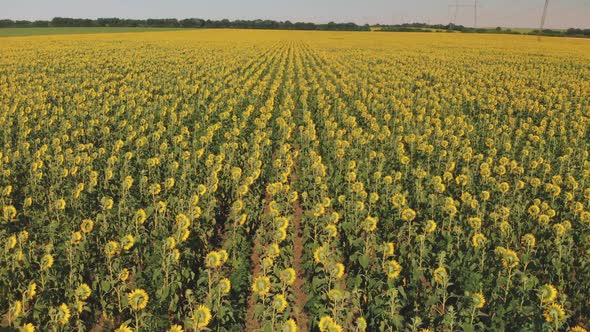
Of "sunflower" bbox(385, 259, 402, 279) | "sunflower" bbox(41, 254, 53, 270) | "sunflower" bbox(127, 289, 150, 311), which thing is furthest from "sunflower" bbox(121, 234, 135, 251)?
"sunflower" bbox(385, 259, 402, 279)

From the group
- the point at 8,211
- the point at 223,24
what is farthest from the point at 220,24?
the point at 8,211

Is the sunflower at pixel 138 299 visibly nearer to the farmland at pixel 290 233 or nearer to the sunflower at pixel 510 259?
the farmland at pixel 290 233

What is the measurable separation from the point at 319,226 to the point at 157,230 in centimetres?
244

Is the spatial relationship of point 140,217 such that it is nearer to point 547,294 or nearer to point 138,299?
point 138,299

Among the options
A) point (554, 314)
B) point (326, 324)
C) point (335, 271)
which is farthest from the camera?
point (335, 271)

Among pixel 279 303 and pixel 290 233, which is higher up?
pixel 279 303

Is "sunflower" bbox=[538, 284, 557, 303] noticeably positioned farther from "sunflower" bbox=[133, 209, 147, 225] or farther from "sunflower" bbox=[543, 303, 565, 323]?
"sunflower" bbox=[133, 209, 147, 225]

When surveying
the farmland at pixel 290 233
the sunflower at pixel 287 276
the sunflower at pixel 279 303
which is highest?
the sunflower at pixel 287 276

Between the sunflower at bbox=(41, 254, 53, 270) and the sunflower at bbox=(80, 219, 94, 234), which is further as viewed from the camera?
the sunflower at bbox=(80, 219, 94, 234)

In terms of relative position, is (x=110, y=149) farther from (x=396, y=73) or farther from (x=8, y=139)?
(x=396, y=73)

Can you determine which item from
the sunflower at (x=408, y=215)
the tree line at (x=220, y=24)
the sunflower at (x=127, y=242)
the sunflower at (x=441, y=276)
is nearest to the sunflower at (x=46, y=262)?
Answer: the sunflower at (x=127, y=242)

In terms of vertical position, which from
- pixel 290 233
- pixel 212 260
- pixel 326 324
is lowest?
pixel 290 233

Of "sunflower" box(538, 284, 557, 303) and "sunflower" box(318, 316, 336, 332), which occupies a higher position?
"sunflower" box(318, 316, 336, 332)

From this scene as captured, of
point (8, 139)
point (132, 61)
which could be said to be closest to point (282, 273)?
point (8, 139)
